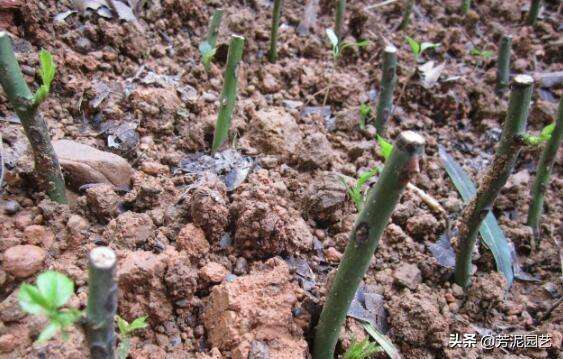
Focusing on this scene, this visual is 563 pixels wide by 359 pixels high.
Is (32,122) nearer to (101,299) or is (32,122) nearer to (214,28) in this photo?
(101,299)

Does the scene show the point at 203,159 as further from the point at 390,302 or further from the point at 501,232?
the point at 501,232

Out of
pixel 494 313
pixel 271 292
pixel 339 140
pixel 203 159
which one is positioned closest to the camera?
pixel 271 292

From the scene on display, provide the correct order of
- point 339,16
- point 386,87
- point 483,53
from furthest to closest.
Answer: point 483,53, point 339,16, point 386,87

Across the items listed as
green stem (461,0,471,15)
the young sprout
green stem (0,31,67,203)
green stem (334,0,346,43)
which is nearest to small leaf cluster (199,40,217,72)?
the young sprout

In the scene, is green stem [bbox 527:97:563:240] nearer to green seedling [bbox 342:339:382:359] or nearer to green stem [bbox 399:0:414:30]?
green seedling [bbox 342:339:382:359]

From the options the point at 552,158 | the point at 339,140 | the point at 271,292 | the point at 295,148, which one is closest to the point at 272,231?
the point at 271,292

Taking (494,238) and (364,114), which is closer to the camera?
(494,238)

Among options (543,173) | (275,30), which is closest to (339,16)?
(275,30)
